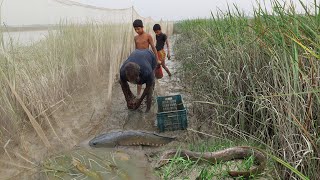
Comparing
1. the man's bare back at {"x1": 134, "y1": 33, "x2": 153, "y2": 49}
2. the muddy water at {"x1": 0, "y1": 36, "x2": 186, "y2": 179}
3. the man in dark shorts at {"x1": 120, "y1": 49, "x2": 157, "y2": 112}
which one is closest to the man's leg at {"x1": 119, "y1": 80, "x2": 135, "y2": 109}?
the man in dark shorts at {"x1": 120, "y1": 49, "x2": 157, "y2": 112}

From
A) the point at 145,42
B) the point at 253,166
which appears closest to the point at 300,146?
the point at 253,166

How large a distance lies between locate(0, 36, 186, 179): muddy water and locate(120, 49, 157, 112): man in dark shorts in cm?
24

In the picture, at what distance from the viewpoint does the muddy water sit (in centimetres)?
321

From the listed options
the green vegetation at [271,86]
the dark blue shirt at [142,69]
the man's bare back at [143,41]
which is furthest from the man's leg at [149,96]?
the man's bare back at [143,41]

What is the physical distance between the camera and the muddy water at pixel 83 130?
10.5 ft

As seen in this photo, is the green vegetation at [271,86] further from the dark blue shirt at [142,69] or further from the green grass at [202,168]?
the dark blue shirt at [142,69]

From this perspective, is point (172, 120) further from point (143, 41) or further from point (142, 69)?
point (143, 41)

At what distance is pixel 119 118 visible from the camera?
487 centimetres

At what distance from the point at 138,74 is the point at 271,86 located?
204 cm

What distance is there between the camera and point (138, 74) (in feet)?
14.5

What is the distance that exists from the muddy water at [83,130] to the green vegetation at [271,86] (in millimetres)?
751

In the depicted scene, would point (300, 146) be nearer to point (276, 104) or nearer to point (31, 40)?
point (276, 104)

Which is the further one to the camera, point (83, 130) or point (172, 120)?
point (83, 130)

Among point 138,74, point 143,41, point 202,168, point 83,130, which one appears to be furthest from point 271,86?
point 143,41
